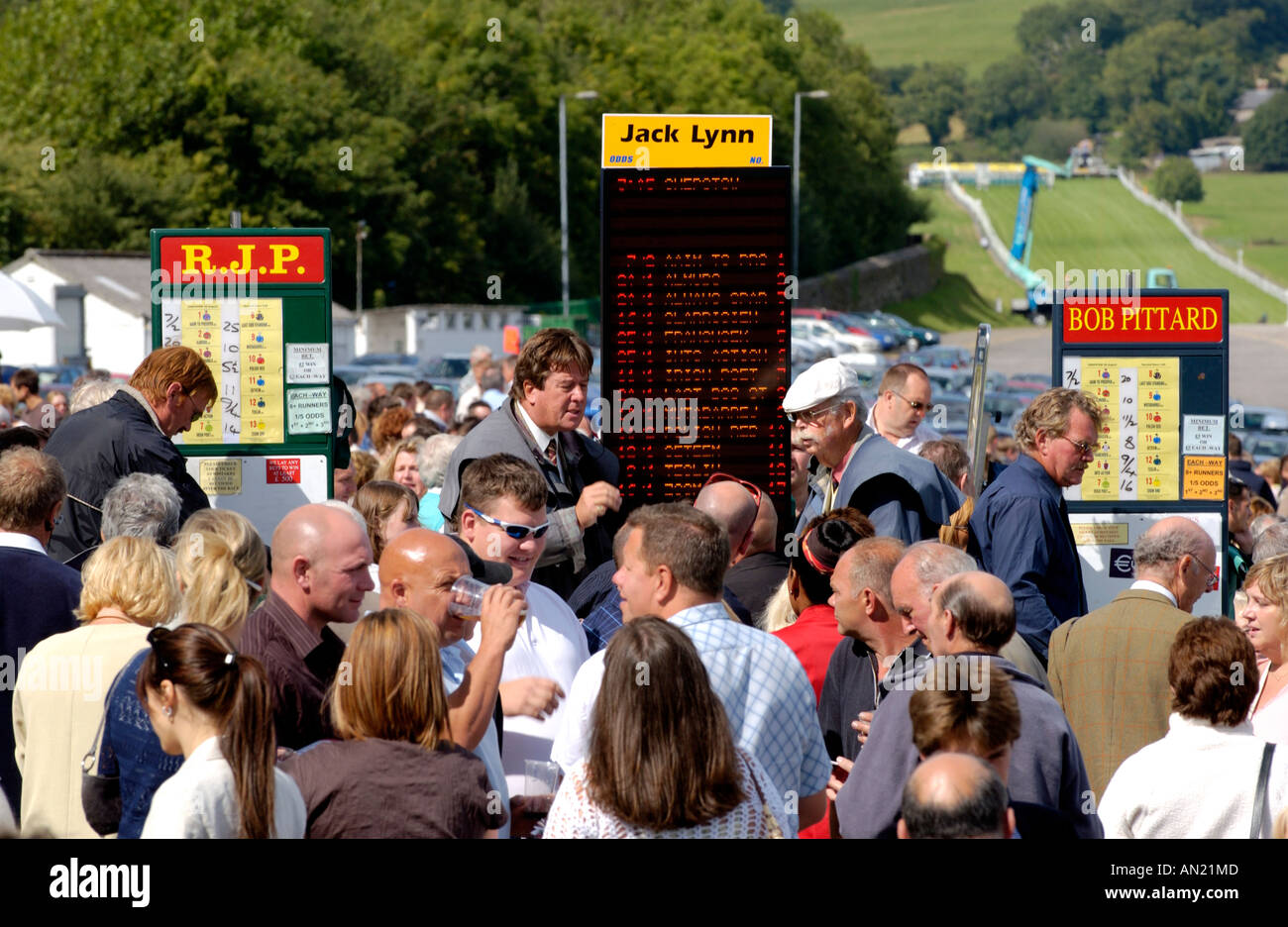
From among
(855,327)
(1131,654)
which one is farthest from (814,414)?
(855,327)

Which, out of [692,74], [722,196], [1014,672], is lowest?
[1014,672]

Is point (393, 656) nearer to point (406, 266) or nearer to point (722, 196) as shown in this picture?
point (722, 196)

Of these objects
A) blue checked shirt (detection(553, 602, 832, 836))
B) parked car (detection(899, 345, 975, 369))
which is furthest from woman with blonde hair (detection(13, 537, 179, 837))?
parked car (detection(899, 345, 975, 369))

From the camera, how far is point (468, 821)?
4.04 metres

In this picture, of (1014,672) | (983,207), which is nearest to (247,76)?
(1014,672)

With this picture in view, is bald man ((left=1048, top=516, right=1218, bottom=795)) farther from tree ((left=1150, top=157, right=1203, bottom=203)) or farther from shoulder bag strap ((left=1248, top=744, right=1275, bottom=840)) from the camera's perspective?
tree ((left=1150, top=157, right=1203, bottom=203))

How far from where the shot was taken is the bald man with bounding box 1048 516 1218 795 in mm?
6020

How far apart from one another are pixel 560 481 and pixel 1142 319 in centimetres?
381

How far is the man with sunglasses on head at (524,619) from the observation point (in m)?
4.92

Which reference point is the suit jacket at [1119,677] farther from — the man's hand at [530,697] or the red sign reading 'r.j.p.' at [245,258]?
the red sign reading 'r.j.p.' at [245,258]

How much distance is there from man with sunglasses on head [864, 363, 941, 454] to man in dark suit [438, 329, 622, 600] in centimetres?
225

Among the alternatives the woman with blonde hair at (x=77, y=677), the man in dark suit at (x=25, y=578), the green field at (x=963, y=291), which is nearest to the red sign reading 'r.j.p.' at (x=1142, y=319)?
the man in dark suit at (x=25, y=578)
